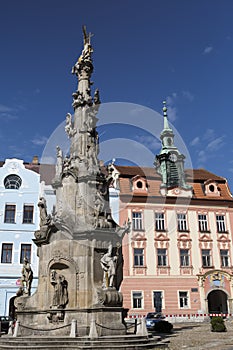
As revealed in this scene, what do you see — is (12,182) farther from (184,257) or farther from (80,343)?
(80,343)

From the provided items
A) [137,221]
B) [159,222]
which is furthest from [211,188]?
[137,221]

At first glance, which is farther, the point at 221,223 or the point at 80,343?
the point at 221,223

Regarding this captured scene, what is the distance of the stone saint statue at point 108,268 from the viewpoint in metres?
14.6

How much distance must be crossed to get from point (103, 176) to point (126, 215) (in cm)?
1983

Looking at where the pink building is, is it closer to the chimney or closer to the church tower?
the church tower

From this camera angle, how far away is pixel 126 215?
3697cm

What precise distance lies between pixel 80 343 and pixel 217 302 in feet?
96.0

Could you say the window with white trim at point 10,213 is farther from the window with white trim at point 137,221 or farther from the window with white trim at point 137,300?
the window with white trim at point 137,300

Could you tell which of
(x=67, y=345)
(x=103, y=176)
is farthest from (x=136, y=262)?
(x=67, y=345)

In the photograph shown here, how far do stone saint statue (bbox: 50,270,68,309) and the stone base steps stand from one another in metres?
1.49

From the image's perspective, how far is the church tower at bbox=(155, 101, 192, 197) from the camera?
130ft

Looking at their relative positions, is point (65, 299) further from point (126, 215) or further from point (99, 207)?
point (126, 215)

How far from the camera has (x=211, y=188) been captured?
4047 cm

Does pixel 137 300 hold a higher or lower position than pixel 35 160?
lower
